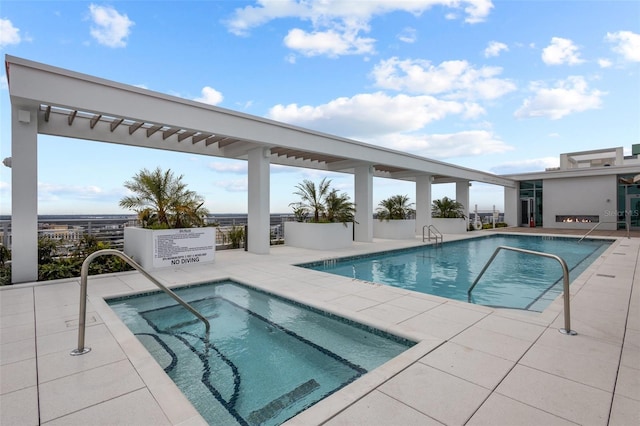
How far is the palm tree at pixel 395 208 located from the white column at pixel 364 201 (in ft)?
6.77

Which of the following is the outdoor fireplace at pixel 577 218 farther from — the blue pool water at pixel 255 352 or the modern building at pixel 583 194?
the blue pool water at pixel 255 352

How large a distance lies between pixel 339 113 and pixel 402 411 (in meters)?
13.8

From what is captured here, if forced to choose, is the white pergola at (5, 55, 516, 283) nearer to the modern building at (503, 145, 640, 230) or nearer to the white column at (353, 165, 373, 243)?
the white column at (353, 165, 373, 243)

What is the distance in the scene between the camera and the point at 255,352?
11.0 ft

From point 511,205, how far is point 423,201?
37.3 ft

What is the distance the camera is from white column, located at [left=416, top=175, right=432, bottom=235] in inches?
634

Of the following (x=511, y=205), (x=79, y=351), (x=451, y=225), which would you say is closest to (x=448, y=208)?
(x=451, y=225)

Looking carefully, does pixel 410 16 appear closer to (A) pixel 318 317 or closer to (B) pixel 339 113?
(B) pixel 339 113

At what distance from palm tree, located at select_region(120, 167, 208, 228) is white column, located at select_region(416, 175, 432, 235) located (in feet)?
39.4

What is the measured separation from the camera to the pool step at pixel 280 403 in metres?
2.27

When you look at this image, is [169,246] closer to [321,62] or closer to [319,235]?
[319,235]

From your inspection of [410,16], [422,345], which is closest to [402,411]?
[422,345]

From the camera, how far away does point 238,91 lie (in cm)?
1050

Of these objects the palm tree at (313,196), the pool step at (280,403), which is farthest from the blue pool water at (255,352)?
the palm tree at (313,196)
